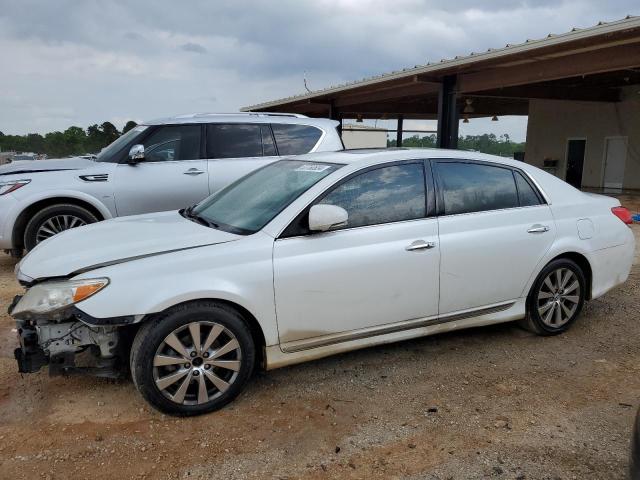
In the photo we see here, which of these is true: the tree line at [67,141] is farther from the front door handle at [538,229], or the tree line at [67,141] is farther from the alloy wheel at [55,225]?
the front door handle at [538,229]

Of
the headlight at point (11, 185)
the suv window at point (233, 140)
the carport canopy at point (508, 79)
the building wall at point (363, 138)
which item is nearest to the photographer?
the headlight at point (11, 185)

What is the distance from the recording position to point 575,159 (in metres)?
18.6

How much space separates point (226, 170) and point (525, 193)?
3826 mm

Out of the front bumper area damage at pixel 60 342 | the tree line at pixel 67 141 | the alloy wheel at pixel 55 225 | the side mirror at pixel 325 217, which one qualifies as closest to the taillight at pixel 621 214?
the side mirror at pixel 325 217

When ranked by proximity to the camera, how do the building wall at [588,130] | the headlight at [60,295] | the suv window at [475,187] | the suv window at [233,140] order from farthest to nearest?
the building wall at [588,130] < the suv window at [233,140] < the suv window at [475,187] < the headlight at [60,295]

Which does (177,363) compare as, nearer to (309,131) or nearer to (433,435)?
(433,435)

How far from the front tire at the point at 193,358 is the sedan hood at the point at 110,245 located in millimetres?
439

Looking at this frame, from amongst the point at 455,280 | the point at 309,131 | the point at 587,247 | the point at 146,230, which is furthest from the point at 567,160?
the point at 146,230

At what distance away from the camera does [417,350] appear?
13.6ft

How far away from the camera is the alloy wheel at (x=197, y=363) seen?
3033mm

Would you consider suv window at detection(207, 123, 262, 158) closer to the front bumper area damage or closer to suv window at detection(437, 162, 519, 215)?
suv window at detection(437, 162, 519, 215)

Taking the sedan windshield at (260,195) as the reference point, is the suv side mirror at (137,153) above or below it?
above

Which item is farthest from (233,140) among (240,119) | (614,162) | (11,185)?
(614,162)

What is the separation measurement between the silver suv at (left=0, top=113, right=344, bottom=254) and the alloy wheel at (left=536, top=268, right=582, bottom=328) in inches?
145
